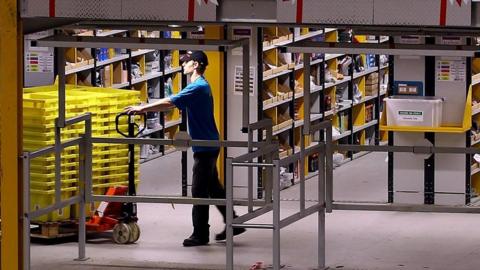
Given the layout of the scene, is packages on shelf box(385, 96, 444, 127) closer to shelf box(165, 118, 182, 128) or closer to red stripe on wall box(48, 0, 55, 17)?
shelf box(165, 118, 182, 128)

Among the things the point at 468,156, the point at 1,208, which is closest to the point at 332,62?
the point at 468,156

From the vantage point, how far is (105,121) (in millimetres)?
12891

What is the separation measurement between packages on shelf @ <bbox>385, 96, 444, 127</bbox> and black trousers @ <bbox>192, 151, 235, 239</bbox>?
2.32 meters

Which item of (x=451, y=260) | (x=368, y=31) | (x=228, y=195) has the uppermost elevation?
(x=368, y=31)

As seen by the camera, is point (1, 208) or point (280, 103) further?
point (280, 103)

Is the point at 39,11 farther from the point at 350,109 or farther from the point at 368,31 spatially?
the point at 350,109

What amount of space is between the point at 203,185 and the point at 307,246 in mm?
1143

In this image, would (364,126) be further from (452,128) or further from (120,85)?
(452,128)

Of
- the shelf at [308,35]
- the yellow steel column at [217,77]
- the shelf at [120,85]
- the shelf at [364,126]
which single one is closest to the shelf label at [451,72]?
the yellow steel column at [217,77]

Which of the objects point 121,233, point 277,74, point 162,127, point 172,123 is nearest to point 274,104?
point 277,74

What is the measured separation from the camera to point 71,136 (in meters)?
12.6

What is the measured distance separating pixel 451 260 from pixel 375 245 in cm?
88

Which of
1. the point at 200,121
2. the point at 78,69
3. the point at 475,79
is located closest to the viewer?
the point at 200,121

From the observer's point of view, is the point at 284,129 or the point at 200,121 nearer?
the point at 200,121
